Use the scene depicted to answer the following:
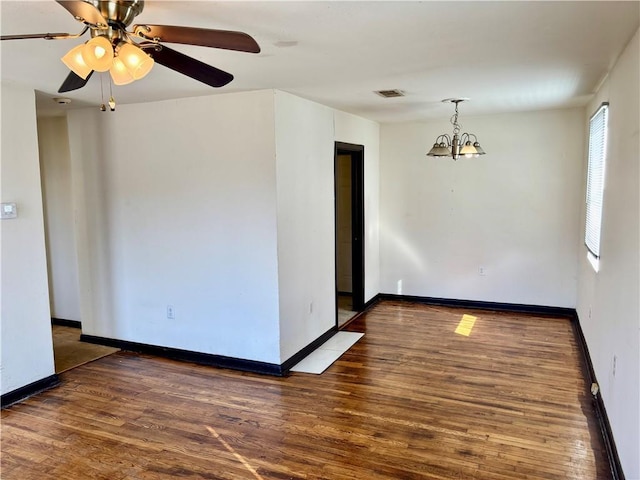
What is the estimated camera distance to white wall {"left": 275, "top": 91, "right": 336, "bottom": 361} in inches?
152

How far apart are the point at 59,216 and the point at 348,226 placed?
3.60m

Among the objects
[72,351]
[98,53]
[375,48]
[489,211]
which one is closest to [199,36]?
[98,53]

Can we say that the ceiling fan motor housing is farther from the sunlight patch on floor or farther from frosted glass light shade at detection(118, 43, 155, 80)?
the sunlight patch on floor

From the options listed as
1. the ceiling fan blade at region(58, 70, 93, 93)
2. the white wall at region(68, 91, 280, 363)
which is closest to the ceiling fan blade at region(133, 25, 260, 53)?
the ceiling fan blade at region(58, 70, 93, 93)

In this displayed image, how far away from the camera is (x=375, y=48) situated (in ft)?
8.61

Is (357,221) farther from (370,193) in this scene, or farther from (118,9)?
(118,9)

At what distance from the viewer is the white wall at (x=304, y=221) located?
3.87 meters

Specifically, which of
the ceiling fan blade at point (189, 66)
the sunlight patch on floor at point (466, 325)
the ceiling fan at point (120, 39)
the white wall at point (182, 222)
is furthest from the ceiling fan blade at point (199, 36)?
the sunlight patch on floor at point (466, 325)

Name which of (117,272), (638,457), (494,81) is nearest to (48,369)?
(117,272)

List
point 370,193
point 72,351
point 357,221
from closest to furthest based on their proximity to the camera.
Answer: point 72,351 → point 357,221 → point 370,193

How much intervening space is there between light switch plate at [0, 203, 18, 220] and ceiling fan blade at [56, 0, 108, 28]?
→ 2285 mm

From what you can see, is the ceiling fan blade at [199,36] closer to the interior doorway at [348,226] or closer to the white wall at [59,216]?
the interior doorway at [348,226]

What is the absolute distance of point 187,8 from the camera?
201 cm

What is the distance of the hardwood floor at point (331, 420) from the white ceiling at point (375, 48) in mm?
2326
